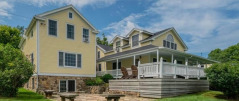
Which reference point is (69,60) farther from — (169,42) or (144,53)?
(169,42)

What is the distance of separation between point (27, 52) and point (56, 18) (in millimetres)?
A: 4764

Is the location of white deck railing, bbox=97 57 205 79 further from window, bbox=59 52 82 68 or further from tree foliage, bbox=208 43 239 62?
tree foliage, bbox=208 43 239 62

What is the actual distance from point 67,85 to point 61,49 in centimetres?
313

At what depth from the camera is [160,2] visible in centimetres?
1605

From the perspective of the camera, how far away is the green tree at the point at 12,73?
10641 millimetres

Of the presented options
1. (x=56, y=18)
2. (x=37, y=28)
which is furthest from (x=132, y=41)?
(x=37, y=28)

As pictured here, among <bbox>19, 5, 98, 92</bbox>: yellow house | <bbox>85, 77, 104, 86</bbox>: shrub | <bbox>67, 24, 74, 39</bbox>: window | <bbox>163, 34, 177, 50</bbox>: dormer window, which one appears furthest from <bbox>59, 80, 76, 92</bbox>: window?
<bbox>163, 34, 177, 50</bbox>: dormer window

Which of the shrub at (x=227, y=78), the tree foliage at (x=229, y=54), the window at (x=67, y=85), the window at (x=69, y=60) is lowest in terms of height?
the window at (x=67, y=85)

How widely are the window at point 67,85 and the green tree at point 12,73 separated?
460 cm

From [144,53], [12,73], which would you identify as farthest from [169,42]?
[12,73]

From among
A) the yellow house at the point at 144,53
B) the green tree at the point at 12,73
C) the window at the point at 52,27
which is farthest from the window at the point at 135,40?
the green tree at the point at 12,73

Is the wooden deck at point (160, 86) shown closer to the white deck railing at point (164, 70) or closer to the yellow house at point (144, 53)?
the white deck railing at point (164, 70)

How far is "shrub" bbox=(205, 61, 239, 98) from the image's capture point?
10.7 metres

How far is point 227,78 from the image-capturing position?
35.2ft
